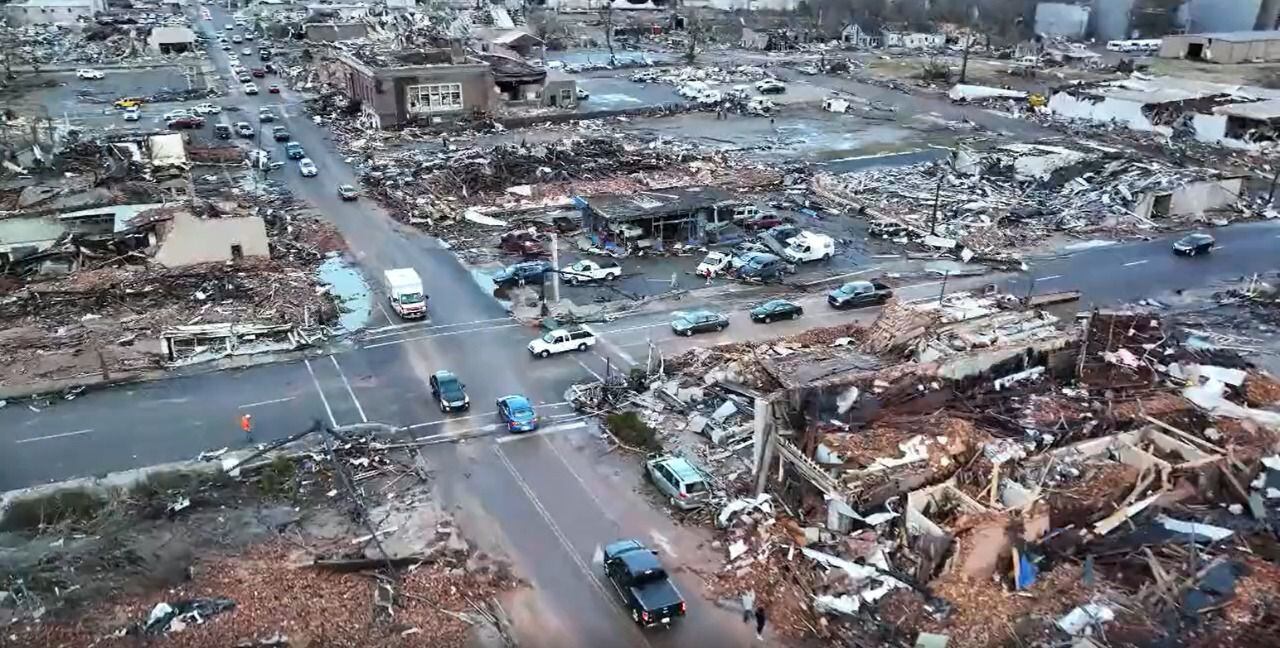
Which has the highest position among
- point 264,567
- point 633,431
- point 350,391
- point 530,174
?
point 530,174

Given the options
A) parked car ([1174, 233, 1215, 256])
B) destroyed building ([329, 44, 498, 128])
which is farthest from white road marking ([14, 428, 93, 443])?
parked car ([1174, 233, 1215, 256])

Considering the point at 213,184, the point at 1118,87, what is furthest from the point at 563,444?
the point at 1118,87

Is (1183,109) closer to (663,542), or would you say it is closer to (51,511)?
(663,542)

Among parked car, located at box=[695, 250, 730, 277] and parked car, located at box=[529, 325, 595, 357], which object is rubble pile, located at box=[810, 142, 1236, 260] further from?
parked car, located at box=[529, 325, 595, 357]

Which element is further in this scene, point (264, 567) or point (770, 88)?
point (770, 88)

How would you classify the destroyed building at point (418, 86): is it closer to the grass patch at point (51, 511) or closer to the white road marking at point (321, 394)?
the white road marking at point (321, 394)

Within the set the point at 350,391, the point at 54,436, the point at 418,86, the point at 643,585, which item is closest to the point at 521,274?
the point at 350,391
